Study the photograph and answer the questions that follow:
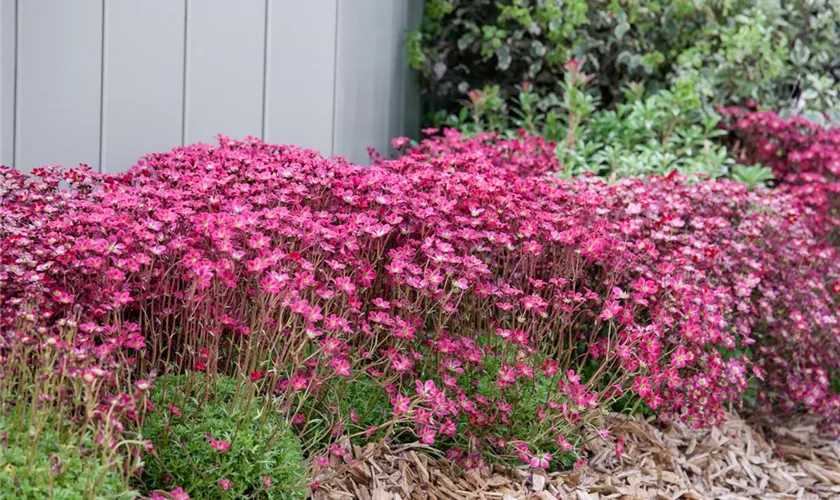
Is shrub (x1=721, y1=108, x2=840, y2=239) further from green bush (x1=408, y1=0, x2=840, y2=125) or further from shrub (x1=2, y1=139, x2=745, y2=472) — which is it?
shrub (x1=2, y1=139, x2=745, y2=472)

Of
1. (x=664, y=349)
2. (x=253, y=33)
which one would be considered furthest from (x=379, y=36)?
(x=664, y=349)

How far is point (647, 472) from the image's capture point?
3328 mm

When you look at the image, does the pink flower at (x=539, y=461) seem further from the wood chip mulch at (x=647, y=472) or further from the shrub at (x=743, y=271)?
the shrub at (x=743, y=271)

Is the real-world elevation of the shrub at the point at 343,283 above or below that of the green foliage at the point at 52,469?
above

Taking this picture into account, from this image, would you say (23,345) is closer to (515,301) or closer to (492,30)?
(515,301)

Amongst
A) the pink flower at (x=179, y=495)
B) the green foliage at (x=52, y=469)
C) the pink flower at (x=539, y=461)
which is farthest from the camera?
the pink flower at (x=539, y=461)

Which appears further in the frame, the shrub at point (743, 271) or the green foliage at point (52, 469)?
the shrub at point (743, 271)

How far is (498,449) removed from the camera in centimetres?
300

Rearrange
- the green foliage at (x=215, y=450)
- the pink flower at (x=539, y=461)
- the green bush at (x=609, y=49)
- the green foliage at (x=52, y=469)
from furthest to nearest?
1. the green bush at (x=609, y=49)
2. the pink flower at (x=539, y=461)
3. the green foliage at (x=215, y=450)
4. the green foliage at (x=52, y=469)

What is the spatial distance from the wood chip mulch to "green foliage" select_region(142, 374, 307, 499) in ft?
0.70

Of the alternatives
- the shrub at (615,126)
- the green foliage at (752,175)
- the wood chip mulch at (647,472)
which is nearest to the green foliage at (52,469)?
the wood chip mulch at (647,472)

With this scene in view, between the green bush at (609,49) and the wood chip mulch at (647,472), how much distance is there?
2.73 metres

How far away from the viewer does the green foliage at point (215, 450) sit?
227cm

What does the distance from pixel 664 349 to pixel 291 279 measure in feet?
5.44
